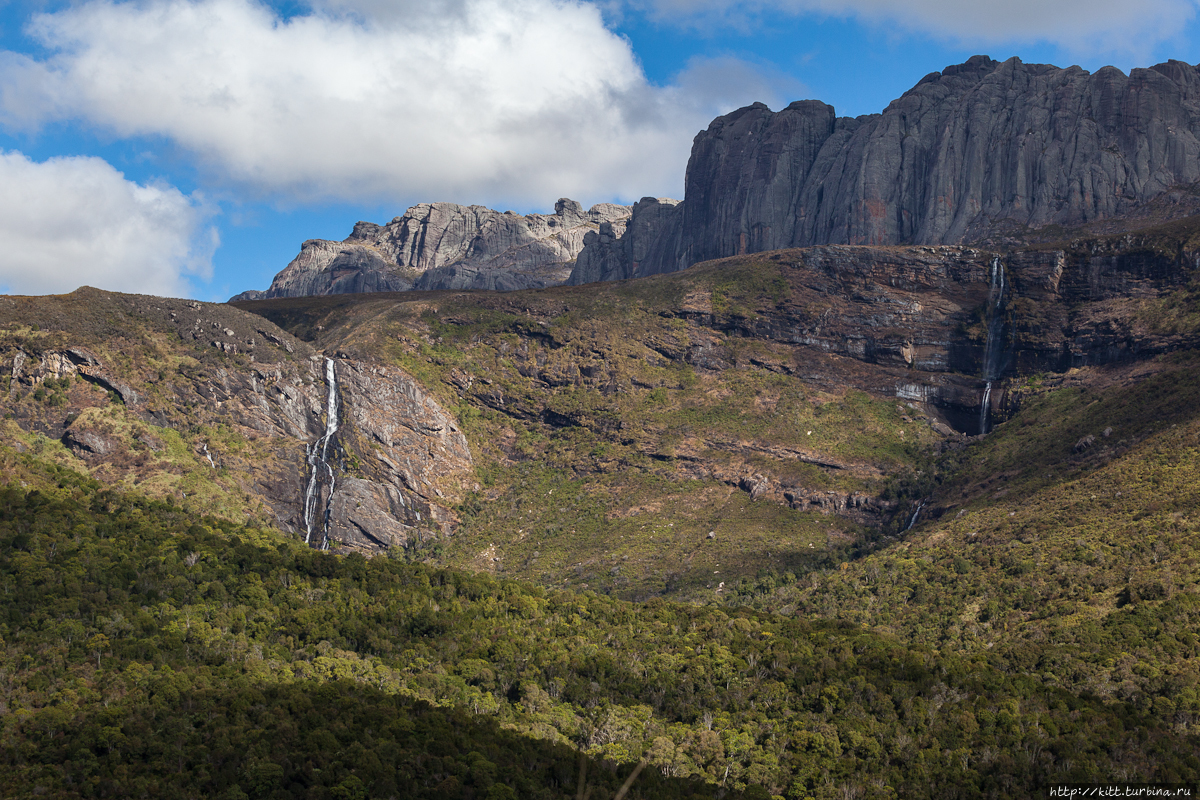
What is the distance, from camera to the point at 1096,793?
64.9 m

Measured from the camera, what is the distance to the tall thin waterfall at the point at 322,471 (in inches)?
5851

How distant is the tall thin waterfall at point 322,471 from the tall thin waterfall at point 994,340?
363ft

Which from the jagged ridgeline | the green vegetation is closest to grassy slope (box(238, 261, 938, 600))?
the jagged ridgeline

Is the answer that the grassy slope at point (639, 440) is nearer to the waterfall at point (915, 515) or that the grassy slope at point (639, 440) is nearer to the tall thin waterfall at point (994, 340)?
the waterfall at point (915, 515)

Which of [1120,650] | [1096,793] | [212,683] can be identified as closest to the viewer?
[1096,793]

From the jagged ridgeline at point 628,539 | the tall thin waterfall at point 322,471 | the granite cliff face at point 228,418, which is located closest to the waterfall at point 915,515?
the jagged ridgeline at point 628,539

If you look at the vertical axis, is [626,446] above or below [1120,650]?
above

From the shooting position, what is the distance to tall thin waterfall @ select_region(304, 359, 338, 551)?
488ft

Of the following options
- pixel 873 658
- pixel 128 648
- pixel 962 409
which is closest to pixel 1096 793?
pixel 873 658

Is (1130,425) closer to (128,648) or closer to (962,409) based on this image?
(962,409)

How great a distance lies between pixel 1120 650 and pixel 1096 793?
2514 cm

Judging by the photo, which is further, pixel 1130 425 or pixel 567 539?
pixel 567 539

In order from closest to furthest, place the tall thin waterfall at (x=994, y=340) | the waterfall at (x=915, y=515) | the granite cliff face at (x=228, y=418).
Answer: the granite cliff face at (x=228, y=418) < the waterfall at (x=915, y=515) < the tall thin waterfall at (x=994, y=340)

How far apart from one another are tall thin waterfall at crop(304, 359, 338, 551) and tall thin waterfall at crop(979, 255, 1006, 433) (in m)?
111
